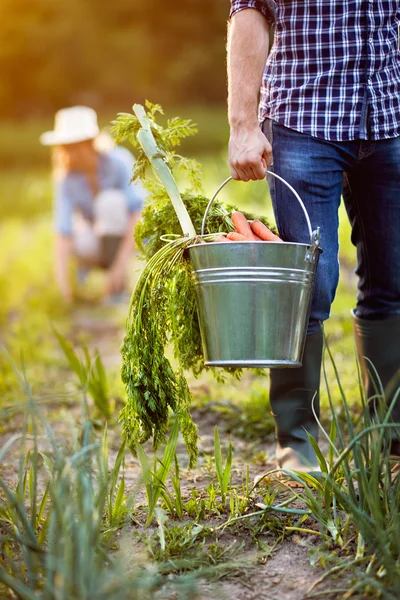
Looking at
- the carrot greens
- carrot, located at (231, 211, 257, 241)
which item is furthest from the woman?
carrot, located at (231, 211, 257, 241)

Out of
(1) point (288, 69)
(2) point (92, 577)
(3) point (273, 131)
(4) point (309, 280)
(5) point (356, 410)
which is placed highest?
(1) point (288, 69)

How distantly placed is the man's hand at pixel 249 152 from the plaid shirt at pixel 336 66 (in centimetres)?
15

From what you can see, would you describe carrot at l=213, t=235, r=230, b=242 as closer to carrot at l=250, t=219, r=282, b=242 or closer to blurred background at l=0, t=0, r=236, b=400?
carrot at l=250, t=219, r=282, b=242

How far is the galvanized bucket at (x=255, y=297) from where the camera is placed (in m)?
1.91

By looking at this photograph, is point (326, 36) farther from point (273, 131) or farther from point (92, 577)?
point (92, 577)

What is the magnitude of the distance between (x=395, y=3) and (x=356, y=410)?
1.59 m

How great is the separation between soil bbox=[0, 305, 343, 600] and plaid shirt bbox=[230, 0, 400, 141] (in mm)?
1050

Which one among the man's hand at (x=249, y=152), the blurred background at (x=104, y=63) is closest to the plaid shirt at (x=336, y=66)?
the man's hand at (x=249, y=152)

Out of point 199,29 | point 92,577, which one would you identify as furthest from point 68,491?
point 199,29

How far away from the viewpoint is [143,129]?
7.48ft

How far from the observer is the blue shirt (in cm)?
585

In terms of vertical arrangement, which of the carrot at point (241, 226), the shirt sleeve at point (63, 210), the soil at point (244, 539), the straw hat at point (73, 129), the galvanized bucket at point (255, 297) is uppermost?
the straw hat at point (73, 129)

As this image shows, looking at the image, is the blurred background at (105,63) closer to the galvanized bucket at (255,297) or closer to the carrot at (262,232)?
the carrot at (262,232)

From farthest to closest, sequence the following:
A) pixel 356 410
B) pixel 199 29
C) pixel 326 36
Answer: pixel 199 29 < pixel 356 410 < pixel 326 36
